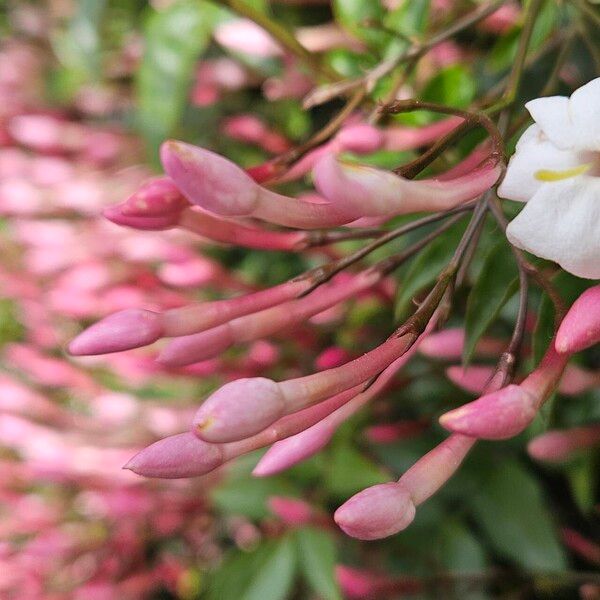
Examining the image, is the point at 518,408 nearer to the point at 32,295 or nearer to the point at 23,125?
the point at 32,295

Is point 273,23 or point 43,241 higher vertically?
point 273,23

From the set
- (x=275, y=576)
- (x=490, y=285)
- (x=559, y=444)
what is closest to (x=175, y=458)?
(x=490, y=285)

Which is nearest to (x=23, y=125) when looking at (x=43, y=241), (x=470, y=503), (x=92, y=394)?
(x=43, y=241)

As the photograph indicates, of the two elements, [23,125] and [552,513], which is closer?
[552,513]

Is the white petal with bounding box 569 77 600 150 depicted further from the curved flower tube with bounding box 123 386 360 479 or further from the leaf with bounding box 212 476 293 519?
the leaf with bounding box 212 476 293 519

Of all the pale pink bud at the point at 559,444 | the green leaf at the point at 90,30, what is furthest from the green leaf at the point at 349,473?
the green leaf at the point at 90,30

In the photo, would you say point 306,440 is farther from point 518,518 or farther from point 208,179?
point 518,518
